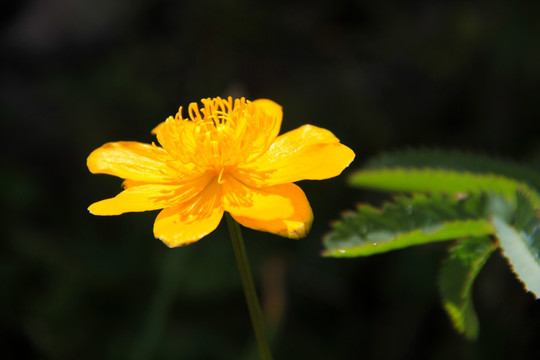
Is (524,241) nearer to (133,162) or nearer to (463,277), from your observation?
(463,277)

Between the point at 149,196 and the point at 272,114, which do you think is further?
the point at 272,114

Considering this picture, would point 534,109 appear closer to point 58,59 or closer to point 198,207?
point 198,207

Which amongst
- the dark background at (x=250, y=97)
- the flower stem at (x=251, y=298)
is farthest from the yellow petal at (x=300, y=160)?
the dark background at (x=250, y=97)

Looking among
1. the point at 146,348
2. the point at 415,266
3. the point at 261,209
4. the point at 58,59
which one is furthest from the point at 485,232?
the point at 58,59

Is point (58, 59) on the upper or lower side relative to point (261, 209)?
upper

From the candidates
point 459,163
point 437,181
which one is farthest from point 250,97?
point 437,181
